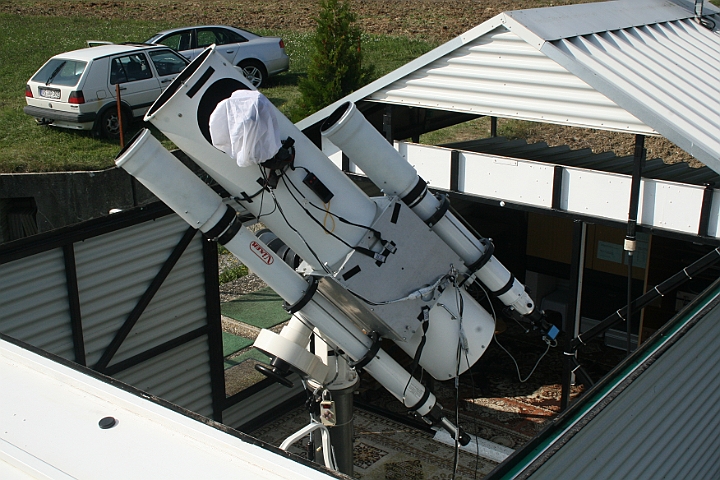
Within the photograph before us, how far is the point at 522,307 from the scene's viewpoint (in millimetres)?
5902

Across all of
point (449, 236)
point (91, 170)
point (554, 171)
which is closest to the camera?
point (449, 236)

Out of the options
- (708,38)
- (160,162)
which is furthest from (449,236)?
(708,38)

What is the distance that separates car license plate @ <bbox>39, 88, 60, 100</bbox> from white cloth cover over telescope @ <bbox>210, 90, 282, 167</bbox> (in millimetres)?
12141

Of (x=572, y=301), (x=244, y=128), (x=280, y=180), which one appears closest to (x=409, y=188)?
(x=280, y=180)

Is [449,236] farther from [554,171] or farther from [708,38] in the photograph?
[708,38]

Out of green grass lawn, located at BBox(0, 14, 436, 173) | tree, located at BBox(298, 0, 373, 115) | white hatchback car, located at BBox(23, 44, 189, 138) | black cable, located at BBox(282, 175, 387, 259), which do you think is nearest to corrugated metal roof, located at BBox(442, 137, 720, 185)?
black cable, located at BBox(282, 175, 387, 259)

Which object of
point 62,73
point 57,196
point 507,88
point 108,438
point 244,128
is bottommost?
point 57,196

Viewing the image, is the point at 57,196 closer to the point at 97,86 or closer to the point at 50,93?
the point at 97,86

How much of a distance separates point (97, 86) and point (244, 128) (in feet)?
38.9

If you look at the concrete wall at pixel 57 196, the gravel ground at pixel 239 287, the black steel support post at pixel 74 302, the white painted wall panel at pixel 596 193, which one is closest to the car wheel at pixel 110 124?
the concrete wall at pixel 57 196

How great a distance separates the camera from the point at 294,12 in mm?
29125

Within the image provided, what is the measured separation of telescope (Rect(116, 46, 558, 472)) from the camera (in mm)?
4543

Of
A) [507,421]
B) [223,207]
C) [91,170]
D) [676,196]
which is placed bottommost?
[507,421]

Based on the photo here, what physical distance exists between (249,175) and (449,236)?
162cm
